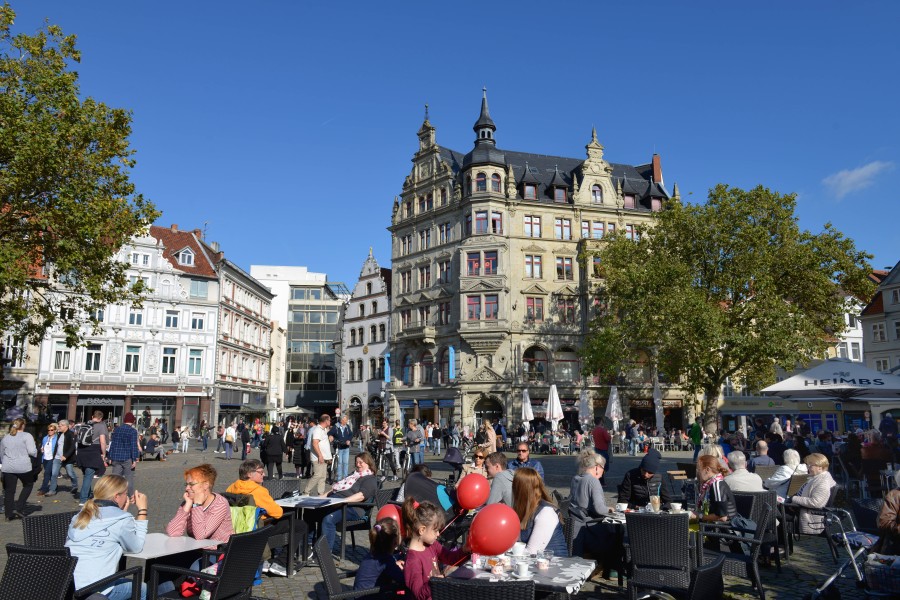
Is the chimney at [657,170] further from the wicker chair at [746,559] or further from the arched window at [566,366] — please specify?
the wicker chair at [746,559]

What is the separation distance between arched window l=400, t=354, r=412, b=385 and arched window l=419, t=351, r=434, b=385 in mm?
1146

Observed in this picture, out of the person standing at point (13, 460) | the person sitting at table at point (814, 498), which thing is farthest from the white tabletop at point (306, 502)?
the person standing at point (13, 460)

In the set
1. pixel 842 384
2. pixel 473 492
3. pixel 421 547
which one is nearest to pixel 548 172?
pixel 842 384

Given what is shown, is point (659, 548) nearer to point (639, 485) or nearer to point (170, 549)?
point (639, 485)

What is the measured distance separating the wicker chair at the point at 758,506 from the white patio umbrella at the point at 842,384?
7650mm

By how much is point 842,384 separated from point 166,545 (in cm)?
1451

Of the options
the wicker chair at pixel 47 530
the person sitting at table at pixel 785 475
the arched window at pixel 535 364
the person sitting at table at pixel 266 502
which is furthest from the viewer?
the arched window at pixel 535 364

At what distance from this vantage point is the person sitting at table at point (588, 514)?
8.66 metres

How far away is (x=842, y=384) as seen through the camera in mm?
15695

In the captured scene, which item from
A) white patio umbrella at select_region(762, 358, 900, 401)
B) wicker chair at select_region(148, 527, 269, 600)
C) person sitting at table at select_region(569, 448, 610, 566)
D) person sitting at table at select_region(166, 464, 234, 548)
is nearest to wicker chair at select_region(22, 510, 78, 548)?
person sitting at table at select_region(166, 464, 234, 548)

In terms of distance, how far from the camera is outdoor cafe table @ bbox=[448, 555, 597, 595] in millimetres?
5328

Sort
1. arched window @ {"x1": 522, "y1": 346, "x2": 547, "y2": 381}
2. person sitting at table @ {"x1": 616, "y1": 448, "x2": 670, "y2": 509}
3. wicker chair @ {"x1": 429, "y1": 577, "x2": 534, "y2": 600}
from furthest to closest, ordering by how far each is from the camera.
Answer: arched window @ {"x1": 522, "y1": 346, "x2": 547, "y2": 381} → person sitting at table @ {"x1": 616, "y1": 448, "x2": 670, "y2": 509} → wicker chair @ {"x1": 429, "y1": 577, "x2": 534, "y2": 600}

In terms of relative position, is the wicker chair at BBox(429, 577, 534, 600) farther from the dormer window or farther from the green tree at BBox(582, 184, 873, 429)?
the dormer window

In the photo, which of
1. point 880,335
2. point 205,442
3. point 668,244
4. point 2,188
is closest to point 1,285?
point 2,188
